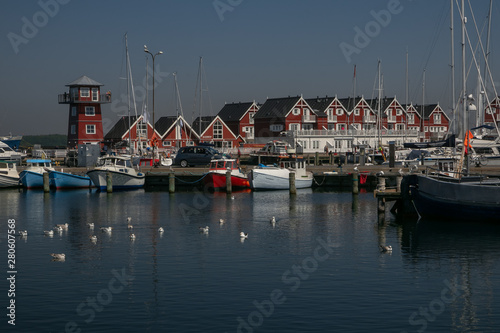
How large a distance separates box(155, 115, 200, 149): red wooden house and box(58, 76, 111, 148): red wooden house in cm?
1257

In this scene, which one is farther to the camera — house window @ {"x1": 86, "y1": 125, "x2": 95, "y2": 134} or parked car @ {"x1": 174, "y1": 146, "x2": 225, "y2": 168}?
house window @ {"x1": 86, "y1": 125, "x2": 95, "y2": 134}

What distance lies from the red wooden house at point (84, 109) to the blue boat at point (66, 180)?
3614cm

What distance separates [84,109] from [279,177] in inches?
1892

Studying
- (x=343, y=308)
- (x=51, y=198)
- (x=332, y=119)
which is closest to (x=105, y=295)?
(x=343, y=308)

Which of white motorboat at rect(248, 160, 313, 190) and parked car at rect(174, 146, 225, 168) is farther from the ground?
parked car at rect(174, 146, 225, 168)

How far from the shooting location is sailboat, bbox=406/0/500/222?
35062mm

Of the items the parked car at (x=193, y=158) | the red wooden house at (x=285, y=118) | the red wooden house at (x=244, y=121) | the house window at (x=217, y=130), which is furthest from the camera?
the red wooden house at (x=244, y=121)

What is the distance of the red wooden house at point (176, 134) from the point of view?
106 m

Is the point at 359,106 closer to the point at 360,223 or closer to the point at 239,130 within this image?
the point at 239,130

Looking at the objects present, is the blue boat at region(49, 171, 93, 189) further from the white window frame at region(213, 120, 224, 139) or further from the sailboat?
the white window frame at region(213, 120, 224, 139)

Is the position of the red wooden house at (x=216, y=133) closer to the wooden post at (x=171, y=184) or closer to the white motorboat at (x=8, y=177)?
the white motorboat at (x=8, y=177)

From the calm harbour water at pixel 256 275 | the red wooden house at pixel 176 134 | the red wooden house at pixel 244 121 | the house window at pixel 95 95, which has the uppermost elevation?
the house window at pixel 95 95

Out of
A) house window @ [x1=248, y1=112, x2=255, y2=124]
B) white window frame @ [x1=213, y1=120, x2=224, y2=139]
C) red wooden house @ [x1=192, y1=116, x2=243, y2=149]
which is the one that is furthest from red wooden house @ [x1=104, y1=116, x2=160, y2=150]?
house window @ [x1=248, y1=112, x2=255, y2=124]

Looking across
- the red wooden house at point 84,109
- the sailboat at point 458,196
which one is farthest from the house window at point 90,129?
Answer: the sailboat at point 458,196
